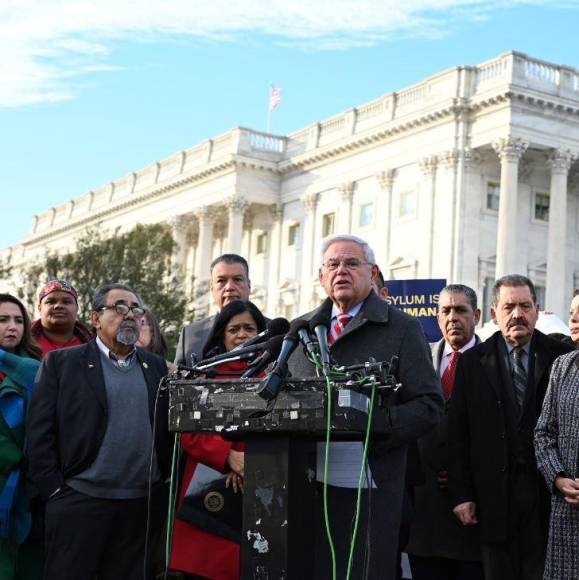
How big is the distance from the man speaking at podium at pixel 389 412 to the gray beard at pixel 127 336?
1442mm

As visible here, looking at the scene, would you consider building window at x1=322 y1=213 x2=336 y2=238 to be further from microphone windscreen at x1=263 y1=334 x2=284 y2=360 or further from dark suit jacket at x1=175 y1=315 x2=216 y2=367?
microphone windscreen at x1=263 y1=334 x2=284 y2=360

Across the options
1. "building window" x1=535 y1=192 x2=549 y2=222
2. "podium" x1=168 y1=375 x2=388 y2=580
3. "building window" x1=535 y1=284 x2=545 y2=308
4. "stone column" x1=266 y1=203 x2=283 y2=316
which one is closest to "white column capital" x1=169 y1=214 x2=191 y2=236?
"stone column" x1=266 y1=203 x2=283 y2=316

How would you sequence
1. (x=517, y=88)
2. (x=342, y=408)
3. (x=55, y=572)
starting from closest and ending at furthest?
(x=342, y=408) < (x=55, y=572) < (x=517, y=88)

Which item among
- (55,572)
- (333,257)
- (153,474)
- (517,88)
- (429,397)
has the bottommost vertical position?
(55,572)

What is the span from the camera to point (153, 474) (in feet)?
22.7

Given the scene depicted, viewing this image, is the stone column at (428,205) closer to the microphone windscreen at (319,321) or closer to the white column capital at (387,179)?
the white column capital at (387,179)

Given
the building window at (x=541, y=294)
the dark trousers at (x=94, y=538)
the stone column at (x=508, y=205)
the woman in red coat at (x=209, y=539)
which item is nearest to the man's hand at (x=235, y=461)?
the woman in red coat at (x=209, y=539)

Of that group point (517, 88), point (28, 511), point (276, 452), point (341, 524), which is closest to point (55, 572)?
point (28, 511)

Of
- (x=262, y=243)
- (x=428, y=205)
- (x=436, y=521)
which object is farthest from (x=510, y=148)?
(x=436, y=521)

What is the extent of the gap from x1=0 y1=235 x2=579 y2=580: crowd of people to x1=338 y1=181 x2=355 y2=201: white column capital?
44.7 m

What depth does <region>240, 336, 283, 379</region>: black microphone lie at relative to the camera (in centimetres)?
521

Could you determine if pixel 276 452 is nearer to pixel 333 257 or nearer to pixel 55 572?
pixel 333 257

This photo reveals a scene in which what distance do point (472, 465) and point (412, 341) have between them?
1.68 metres

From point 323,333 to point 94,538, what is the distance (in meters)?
2.34
